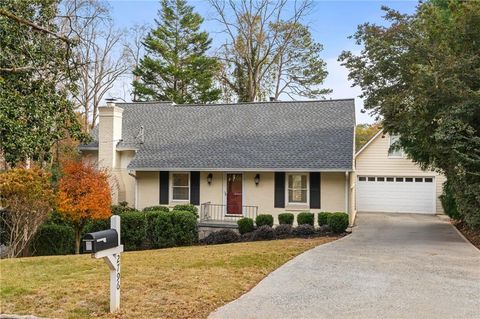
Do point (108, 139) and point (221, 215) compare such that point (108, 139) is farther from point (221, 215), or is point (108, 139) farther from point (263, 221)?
point (263, 221)

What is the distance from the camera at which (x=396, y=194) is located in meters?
24.4

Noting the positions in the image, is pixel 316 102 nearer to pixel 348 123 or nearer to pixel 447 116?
pixel 348 123

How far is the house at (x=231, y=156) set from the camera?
55.7 ft

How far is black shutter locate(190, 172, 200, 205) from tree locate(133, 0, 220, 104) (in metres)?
17.1

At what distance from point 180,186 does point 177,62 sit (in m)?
19.4

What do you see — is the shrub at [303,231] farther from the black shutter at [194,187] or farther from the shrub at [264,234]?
the black shutter at [194,187]

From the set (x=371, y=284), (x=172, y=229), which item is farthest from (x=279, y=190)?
(x=371, y=284)

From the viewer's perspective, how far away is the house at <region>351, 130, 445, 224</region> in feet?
78.6

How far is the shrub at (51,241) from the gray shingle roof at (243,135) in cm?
450

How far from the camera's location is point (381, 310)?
Answer: 6.14 m

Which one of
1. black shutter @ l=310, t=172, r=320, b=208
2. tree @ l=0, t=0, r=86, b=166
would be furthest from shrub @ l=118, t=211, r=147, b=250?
black shutter @ l=310, t=172, r=320, b=208

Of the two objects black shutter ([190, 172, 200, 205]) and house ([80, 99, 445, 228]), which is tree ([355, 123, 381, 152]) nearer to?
house ([80, 99, 445, 228])

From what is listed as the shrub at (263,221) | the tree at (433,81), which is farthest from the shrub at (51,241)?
the tree at (433,81)

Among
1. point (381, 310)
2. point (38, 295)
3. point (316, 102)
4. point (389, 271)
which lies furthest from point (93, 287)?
point (316, 102)
